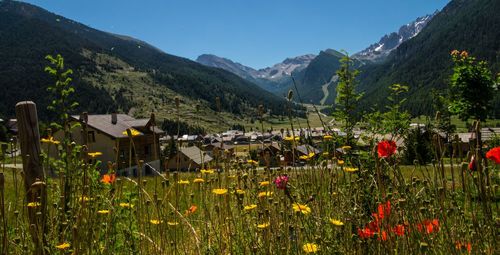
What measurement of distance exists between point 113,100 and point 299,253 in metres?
201

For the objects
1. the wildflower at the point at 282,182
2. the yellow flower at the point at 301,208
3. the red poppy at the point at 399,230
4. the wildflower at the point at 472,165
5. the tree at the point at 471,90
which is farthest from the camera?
the tree at the point at 471,90

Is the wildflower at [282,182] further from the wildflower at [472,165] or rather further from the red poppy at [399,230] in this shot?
the wildflower at [472,165]

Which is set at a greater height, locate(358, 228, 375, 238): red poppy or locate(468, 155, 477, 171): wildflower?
locate(468, 155, 477, 171): wildflower

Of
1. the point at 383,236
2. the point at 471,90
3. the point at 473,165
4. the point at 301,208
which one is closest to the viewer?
the point at 473,165

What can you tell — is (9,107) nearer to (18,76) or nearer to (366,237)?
(18,76)

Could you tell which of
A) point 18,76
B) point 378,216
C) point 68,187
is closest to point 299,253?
point 378,216

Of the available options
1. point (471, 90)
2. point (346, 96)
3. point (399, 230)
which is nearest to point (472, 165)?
point (399, 230)

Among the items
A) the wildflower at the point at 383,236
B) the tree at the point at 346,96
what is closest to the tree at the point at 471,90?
the tree at the point at 346,96

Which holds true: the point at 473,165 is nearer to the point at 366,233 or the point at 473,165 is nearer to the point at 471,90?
the point at 366,233

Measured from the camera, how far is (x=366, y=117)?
6301mm

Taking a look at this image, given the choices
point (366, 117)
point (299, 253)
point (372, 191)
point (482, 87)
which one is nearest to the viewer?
point (299, 253)

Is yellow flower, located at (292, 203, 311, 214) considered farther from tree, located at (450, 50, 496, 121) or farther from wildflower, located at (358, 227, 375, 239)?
tree, located at (450, 50, 496, 121)

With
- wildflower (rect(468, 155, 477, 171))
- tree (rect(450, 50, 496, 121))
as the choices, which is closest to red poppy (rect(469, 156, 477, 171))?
wildflower (rect(468, 155, 477, 171))

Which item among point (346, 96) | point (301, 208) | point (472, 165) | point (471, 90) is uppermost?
point (471, 90)
